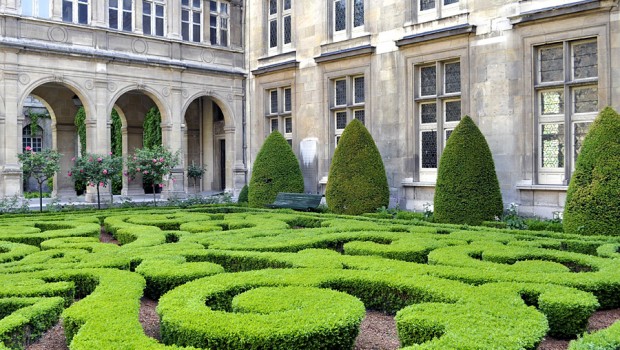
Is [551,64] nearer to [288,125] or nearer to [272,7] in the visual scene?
[288,125]

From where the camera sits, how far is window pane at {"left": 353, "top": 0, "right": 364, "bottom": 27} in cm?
1694

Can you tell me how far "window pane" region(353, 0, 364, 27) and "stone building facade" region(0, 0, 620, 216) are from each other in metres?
0.04

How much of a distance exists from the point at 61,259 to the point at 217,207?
8.74 meters

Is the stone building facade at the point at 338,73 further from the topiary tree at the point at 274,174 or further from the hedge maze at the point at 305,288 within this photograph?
the hedge maze at the point at 305,288

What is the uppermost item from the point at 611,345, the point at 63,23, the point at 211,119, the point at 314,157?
the point at 63,23

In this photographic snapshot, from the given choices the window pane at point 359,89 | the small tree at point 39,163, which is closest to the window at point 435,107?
the window pane at point 359,89

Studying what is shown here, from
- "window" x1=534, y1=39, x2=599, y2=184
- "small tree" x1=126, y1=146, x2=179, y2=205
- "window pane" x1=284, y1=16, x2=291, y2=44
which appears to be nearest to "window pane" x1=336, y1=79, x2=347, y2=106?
"window pane" x1=284, y1=16, x2=291, y2=44

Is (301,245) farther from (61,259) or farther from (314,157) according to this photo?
(314,157)

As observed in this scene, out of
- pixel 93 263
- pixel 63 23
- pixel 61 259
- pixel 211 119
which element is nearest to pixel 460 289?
pixel 93 263

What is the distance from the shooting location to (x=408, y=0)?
15453 millimetres

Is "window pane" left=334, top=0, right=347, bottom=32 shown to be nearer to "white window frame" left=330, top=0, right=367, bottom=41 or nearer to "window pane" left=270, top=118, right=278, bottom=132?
"white window frame" left=330, top=0, right=367, bottom=41

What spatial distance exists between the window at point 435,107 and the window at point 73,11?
1078 centimetres

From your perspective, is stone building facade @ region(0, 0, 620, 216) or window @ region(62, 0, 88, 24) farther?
window @ region(62, 0, 88, 24)

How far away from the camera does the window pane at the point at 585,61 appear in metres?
12.3
